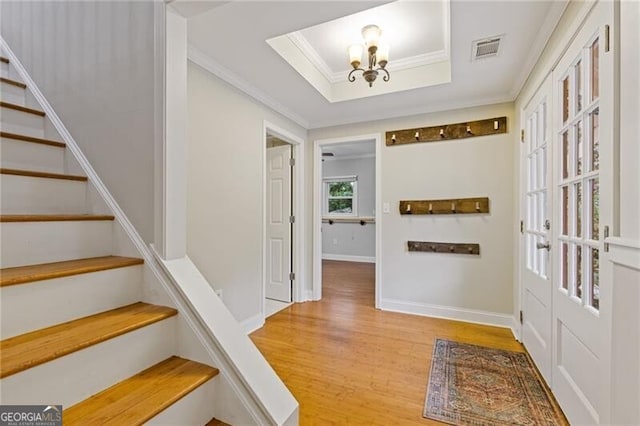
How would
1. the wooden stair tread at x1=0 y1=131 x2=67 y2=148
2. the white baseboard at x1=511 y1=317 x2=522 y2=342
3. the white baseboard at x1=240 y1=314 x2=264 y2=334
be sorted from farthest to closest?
the white baseboard at x1=240 y1=314 x2=264 y2=334 → the white baseboard at x1=511 y1=317 x2=522 y2=342 → the wooden stair tread at x1=0 y1=131 x2=67 y2=148

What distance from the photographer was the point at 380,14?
208 centimetres

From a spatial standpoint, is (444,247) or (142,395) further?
(444,247)

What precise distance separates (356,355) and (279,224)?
1951 millimetres

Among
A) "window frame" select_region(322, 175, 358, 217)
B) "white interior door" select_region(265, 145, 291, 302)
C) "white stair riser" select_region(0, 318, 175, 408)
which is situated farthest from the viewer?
"window frame" select_region(322, 175, 358, 217)

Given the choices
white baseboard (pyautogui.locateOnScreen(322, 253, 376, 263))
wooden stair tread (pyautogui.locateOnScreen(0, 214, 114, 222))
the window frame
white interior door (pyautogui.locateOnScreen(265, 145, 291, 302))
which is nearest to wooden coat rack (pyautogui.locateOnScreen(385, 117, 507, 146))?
white interior door (pyautogui.locateOnScreen(265, 145, 291, 302))

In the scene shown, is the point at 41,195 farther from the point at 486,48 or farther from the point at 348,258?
the point at 348,258

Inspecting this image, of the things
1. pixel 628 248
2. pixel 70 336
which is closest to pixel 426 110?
pixel 628 248

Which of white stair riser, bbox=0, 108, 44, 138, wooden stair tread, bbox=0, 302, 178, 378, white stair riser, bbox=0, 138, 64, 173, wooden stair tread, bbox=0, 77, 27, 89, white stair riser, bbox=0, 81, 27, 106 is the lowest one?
wooden stair tread, bbox=0, 302, 178, 378

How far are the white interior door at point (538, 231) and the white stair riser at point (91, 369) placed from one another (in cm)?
226

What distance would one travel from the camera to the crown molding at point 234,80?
7.18 feet

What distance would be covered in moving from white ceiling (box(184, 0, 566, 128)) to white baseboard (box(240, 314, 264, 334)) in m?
2.23

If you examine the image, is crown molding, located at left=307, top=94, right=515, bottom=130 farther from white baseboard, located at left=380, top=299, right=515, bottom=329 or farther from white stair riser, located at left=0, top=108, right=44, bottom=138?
white stair riser, located at left=0, top=108, right=44, bottom=138

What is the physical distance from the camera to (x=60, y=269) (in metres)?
1.11

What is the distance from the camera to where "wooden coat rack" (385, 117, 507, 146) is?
2.93 m
